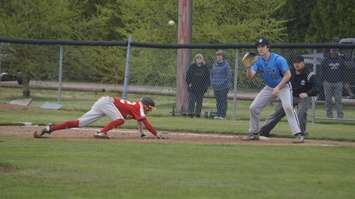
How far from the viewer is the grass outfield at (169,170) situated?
9.34m

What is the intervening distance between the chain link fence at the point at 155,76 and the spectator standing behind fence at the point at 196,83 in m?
0.05

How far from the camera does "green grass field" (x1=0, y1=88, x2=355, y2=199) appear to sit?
9.34 m

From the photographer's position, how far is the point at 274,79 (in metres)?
15.4

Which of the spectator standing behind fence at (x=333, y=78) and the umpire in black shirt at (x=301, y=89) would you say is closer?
the umpire in black shirt at (x=301, y=89)

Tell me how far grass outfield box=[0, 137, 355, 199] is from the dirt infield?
0.91 m

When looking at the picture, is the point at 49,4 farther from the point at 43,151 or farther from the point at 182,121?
the point at 43,151

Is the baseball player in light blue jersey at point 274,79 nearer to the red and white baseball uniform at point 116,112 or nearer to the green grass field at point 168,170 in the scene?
the green grass field at point 168,170

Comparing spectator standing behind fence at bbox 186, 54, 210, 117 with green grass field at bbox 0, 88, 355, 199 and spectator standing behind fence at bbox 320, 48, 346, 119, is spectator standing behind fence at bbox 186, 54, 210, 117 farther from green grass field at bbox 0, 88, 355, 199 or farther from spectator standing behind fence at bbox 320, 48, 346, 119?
green grass field at bbox 0, 88, 355, 199

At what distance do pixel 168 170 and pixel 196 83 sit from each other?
11.4 m

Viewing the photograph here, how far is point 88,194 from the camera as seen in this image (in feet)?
29.8

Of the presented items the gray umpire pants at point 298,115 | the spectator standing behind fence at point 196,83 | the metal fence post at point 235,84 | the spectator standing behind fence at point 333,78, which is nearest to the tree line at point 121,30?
the spectator standing behind fence at point 196,83

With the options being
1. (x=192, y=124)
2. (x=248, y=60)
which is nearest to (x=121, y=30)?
(x=192, y=124)

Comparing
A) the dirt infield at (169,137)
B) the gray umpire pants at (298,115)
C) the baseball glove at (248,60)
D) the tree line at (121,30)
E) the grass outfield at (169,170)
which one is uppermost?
the tree line at (121,30)

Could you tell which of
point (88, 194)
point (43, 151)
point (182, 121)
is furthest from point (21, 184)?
point (182, 121)
